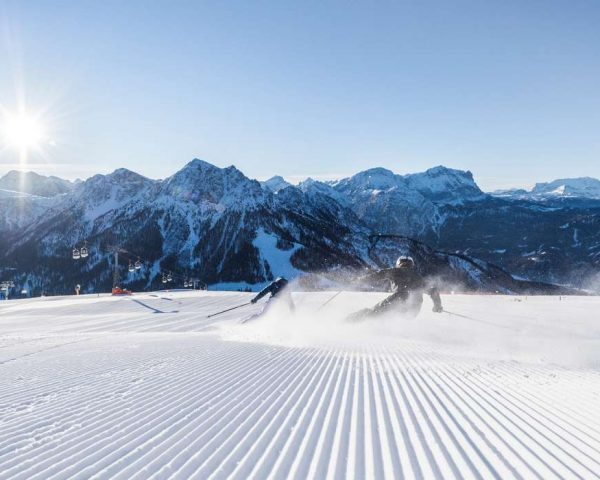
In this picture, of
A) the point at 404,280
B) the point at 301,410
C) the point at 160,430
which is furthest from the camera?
the point at 404,280

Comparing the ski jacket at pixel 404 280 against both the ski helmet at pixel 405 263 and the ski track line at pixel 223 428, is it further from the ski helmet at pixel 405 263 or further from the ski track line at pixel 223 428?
the ski track line at pixel 223 428

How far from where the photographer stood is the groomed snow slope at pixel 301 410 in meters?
5.07

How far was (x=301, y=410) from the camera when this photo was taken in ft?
23.5

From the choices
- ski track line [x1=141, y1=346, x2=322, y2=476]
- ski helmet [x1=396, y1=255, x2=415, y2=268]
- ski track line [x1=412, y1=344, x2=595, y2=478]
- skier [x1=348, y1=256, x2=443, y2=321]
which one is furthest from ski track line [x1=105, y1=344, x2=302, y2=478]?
ski helmet [x1=396, y1=255, x2=415, y2=268]

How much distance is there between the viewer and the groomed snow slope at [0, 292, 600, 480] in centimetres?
507

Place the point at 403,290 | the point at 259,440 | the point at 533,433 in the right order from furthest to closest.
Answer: the point at 403,290, the point at 533,433, the point at 259,440

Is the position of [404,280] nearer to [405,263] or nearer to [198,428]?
[405,263]

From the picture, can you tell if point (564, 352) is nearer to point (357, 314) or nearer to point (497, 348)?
point (497, 348)

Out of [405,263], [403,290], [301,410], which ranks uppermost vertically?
[405,263]

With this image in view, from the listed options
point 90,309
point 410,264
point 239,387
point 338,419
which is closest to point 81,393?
point 239,387

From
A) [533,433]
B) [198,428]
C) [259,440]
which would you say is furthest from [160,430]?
[533,433]

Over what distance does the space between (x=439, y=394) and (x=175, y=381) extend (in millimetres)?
5468

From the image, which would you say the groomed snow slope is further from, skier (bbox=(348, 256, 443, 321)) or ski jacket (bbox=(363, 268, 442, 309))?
ski jacket (bbox=(363, 268, 442, 309))

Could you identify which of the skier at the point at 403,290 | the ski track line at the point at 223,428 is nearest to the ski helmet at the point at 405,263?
the skier at the point at 403,290
